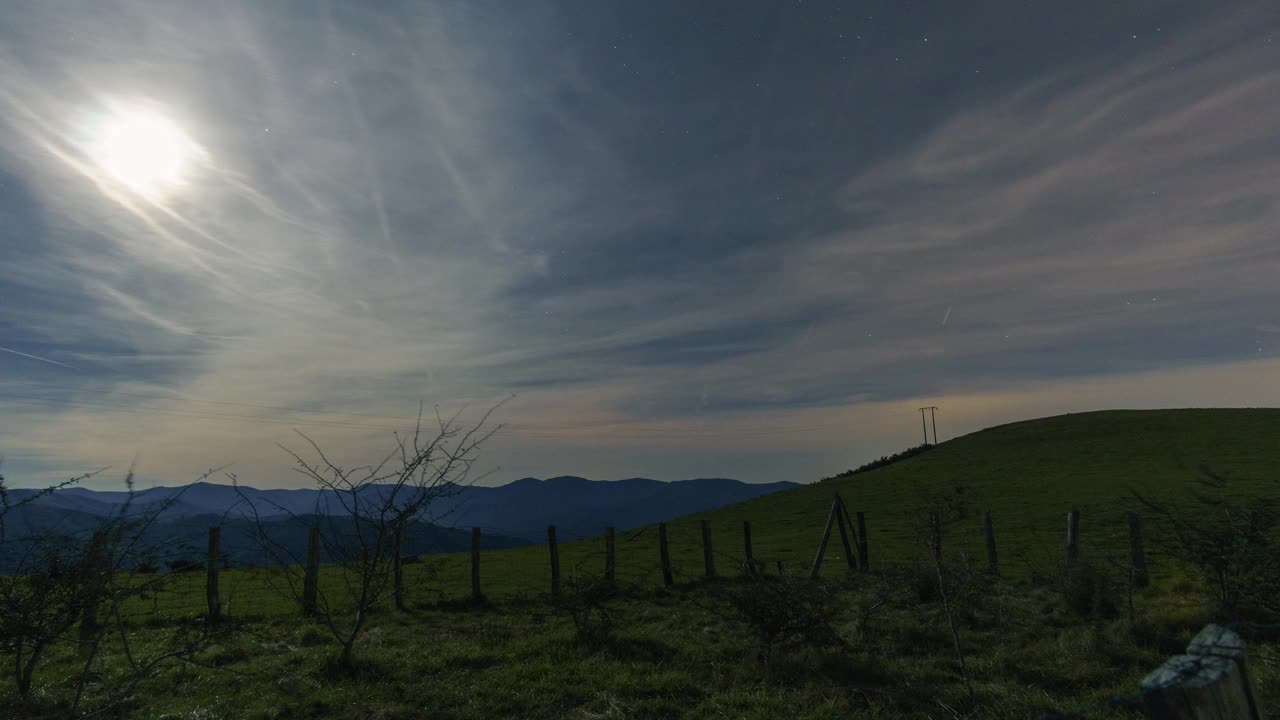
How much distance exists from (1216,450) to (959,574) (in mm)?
54006

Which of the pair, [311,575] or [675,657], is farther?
[311,575]

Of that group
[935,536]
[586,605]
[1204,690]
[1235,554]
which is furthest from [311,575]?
[1235,554]

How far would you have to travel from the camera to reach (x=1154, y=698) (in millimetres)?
2176

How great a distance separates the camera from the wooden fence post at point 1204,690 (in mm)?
2139

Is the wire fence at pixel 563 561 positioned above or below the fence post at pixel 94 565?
below

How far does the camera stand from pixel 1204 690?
2.14m

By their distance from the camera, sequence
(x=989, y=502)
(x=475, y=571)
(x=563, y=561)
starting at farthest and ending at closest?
(x=989, y=502)
(x=563, y=561)
(x=475, y=571)

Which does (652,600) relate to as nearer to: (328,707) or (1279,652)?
(328,707)

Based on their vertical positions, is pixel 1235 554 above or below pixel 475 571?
above

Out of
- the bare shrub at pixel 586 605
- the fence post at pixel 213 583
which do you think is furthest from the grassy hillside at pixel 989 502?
the bare shrub at pixel 586 605

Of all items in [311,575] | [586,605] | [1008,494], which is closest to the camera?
[586,605]

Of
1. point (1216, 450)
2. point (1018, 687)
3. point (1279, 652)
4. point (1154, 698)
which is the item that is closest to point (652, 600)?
point (1018, 687)

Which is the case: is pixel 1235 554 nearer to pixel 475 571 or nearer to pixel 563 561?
pixel 475 571

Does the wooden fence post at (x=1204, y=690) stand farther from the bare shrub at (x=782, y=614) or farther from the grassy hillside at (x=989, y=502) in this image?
the bare shrub at (x=782, y=614)
